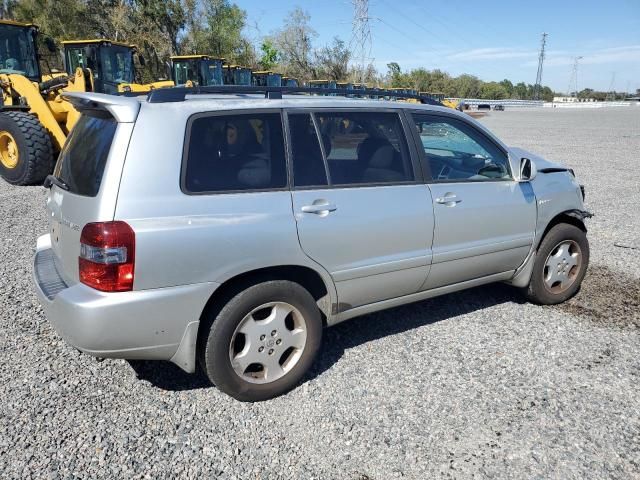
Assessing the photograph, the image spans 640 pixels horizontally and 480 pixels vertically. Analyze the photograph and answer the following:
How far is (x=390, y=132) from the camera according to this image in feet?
11.7

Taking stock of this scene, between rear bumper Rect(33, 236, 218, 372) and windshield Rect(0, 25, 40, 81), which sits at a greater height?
windshield Rect(0, 25, 40, 81)

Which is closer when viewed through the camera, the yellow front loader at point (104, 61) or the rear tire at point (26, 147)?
the rear tire at point (26, 147)

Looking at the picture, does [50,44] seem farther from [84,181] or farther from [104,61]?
[84,181]

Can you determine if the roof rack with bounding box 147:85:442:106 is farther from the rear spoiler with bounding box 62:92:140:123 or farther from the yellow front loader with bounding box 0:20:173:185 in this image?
the yellow front loader with bounding box 0:20:173:185

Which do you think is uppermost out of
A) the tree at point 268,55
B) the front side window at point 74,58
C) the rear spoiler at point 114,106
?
the tree at point 268,55

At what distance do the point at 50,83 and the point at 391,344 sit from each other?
31.7ft

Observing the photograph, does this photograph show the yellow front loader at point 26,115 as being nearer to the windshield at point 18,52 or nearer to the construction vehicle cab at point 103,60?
the windshield at point 18,52

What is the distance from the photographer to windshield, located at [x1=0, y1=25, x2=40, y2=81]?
10886 millimetres

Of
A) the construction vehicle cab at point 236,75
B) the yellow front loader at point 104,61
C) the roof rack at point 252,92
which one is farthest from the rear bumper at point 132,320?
the construction vehicle cab at point 236,75

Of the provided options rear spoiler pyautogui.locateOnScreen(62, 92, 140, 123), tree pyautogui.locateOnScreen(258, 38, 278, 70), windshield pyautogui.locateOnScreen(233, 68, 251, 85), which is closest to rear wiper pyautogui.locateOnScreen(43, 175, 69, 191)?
rear spoiler pyautogui.locateOnScreen(62, 92, 140, 123)

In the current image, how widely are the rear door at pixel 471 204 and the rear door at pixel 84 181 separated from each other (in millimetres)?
2057

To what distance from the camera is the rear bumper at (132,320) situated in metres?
2.54

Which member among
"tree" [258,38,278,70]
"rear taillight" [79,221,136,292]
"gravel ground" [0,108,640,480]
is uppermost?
"tree" [258,38,278,70]

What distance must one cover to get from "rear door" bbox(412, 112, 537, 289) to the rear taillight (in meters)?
2.03
